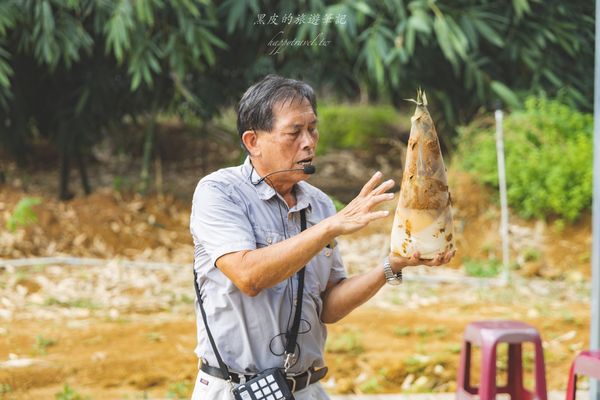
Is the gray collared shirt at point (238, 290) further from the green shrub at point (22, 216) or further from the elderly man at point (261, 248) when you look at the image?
the green shrub at point (22, 216)

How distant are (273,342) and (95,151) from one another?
1120 centimetres

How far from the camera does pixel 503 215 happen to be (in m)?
8.13

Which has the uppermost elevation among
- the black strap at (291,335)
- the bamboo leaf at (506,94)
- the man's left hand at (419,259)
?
the bamboo leaf at (506,94)

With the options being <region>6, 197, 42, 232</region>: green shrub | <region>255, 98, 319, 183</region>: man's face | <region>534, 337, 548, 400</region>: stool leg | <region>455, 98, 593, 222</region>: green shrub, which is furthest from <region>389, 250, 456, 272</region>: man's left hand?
<region>6, 197, 42, 232</region>: green shrub

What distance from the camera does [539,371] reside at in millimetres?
4023

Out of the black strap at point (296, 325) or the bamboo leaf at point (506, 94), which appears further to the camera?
the bamboo leaf at point (506, 94)

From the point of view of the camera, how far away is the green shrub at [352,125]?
14.2 metres

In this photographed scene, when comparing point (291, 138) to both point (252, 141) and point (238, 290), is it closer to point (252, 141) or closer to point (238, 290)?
point (252, 141)

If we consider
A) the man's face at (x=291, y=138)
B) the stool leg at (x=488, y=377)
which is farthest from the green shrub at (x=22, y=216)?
the man's face at (x=291, y=138)

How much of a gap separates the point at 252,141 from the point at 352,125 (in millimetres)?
12662

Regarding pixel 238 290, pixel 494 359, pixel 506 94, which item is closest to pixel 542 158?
pixel 506 94

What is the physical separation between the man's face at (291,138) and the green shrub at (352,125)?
11.1m

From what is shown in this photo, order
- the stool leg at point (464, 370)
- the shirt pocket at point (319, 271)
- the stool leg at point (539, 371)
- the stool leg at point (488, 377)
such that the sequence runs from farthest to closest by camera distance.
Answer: the stool leg at point (464, 370) < the stool leg at point (539, 371) < the stool leg at point (488, 377) < the shirt pocket at point (319, 271)

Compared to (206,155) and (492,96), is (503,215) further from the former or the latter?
(206,155)
